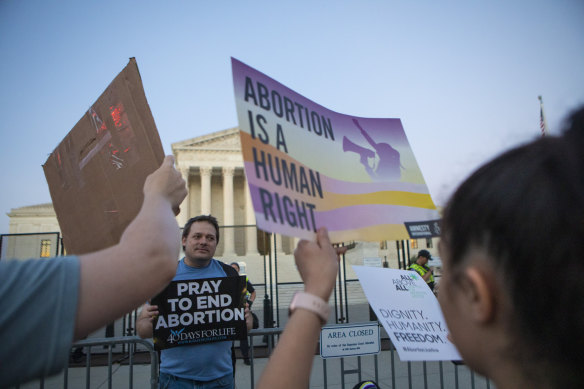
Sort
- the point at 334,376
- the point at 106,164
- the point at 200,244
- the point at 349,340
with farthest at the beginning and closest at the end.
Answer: the point at 334,376, the point at 200,244, the point at 349,340, the point at 106,164

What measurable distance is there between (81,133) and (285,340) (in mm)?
1239

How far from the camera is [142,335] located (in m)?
3.01

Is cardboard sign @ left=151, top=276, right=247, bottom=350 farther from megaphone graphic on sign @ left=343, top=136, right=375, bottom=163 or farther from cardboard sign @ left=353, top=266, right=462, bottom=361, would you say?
→ megaphone graphic on sign @ left=343, top=136, right=375, bottom=163

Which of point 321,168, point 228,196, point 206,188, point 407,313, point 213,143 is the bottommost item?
point 407,313

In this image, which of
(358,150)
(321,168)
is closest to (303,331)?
(321,168)

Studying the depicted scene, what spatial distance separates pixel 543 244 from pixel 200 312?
107 inches

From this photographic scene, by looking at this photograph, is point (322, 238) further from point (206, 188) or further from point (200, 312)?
point (206, 188)

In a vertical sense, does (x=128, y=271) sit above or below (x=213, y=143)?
below

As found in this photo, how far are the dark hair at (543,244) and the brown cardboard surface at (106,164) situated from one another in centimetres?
104

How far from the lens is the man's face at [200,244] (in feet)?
10.8

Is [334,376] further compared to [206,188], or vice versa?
[206,188]

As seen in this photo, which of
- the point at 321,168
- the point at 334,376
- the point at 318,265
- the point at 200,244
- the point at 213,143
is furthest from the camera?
the point at 213,143

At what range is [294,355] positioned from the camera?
34.5 inches

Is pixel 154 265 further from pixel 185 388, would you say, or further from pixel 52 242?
pixel 52 242
